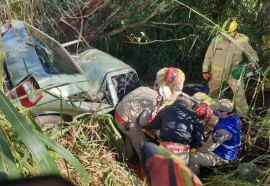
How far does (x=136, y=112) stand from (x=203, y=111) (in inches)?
25.7

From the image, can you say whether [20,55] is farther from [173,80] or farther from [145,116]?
[173,80]

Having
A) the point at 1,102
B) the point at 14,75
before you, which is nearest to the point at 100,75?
the point at 14,75

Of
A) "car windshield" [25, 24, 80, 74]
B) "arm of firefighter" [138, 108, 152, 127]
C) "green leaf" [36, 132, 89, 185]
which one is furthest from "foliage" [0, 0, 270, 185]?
"green leaf" [36, 132, 89, 185]

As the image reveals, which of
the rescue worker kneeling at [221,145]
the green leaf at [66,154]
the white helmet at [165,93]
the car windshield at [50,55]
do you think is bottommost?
the rescue worker kneeling at [221,145]

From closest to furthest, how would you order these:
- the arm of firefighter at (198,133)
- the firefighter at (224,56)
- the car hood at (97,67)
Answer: the arm of firefighter at (198,133) < the car hood at (97,67) < the firefighter at (224,56)

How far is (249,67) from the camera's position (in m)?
4.20

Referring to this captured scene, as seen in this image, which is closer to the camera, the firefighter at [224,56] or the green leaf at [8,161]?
the green leaf at [8,161]

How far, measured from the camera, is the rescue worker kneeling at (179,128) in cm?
375

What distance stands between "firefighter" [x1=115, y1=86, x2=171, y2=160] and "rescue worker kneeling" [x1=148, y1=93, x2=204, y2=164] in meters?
0.21

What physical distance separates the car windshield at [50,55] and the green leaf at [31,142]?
2.48m

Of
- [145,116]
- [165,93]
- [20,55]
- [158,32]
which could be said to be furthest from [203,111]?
[158,32]

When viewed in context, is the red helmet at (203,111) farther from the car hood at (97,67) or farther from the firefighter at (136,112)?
the car hood at (97,67)

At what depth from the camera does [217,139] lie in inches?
156

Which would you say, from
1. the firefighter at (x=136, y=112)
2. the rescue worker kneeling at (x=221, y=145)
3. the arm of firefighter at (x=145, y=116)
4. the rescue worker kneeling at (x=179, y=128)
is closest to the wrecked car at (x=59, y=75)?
the firefighter at (x=136, y=112)
